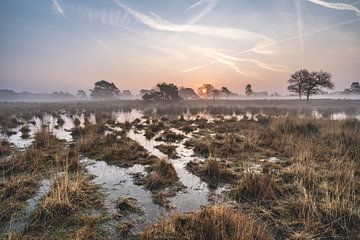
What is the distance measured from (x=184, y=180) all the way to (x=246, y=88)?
120176 mm

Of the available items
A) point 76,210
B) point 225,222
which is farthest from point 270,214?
point 76,210

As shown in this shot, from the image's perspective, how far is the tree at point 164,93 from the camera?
56728 millimetres

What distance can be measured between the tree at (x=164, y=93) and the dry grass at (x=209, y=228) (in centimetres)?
5288

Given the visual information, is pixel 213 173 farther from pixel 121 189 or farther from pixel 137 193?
pixel 121 189

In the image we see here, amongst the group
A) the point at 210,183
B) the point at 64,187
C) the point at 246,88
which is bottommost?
the point at 210,183

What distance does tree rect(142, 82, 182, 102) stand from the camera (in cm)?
5673

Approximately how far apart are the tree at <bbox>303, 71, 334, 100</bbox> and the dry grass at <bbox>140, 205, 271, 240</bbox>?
55203mm

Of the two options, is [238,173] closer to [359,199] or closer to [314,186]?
[314,186]

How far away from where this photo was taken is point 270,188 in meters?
6.39

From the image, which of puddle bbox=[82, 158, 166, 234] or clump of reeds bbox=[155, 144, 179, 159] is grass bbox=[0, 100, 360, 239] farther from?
clump of reeds bbox=[155, 144, 179, 159]

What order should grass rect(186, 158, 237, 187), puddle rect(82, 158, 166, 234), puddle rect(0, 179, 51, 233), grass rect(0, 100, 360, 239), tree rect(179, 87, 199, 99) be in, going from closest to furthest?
grass rect(0, 100, 360, 239) → puddle rect(0, 179, 51, 233) → puddle rect(82, 158, 166, 234) → grass rect(186, 158, 237, 187) → tree rect(179, 87, 199, 99)

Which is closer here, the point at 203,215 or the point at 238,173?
the point at 203,215

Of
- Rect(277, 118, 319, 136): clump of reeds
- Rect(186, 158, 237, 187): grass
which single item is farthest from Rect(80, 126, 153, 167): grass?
Rect(277, 118, 319, 136): clump of reeds

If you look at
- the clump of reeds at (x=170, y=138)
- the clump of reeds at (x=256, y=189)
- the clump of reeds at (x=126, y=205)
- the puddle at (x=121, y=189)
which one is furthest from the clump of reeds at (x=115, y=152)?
the clump of reeds at (x=256, y=189)
